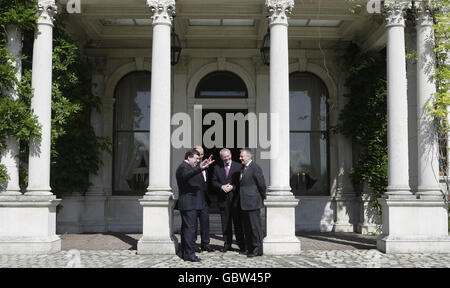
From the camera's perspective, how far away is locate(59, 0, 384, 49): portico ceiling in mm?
10984

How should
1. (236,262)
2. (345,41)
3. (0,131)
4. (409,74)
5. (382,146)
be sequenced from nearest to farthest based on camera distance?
1. (236,262)
2. (0,131)
3. (409,74)
4. (382,146)
5. (345,41)

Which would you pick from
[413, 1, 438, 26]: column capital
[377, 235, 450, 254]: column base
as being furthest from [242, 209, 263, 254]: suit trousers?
[413, 1, 438, 26]: column capital

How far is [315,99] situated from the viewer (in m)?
13.7

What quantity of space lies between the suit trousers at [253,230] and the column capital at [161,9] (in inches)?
162

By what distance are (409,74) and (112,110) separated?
7840 millimetres

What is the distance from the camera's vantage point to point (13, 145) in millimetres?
9453

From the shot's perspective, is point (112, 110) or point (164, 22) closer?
point (164, 22)

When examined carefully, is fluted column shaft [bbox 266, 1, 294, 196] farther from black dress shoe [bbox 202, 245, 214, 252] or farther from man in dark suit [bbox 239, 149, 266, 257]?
black dress shoe [bbox 202, 245, 214, 252]

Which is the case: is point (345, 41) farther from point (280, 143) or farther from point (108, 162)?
point (108, 162)

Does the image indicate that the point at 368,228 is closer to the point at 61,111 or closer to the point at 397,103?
the point at 397,103

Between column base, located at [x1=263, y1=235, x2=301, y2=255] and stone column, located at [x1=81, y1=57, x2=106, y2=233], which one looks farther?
stone column, located at [x1=81, y1=57, x2=106, y2=233]

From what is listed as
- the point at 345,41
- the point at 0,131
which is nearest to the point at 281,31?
the point at 345,41

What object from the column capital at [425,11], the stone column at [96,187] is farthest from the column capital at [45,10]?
the column capital at [425,11]

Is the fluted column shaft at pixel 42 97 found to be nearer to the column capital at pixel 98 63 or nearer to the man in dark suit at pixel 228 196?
the man in dark suit at pixel 228 196
